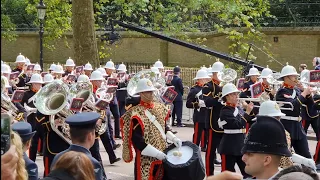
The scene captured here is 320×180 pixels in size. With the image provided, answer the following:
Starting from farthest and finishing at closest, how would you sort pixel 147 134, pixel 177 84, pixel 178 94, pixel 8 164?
pixel 178 94 < pixel 177 84 < pixel 147 134 < pixel 8 164

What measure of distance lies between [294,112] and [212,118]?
138cm

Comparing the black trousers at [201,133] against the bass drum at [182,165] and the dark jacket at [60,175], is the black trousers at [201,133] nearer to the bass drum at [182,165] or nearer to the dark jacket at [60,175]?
the bass drum at [182,165]

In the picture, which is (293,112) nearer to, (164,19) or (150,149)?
(150,149)

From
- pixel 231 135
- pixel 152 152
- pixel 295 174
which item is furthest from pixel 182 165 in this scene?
pixel 295 174

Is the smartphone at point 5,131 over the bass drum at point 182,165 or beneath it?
over

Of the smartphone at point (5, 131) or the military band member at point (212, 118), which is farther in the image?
the military band member at point (212, 118)

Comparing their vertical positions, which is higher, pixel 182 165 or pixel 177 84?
pixel 177 84

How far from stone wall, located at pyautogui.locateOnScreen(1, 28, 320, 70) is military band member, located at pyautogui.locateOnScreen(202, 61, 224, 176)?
551 inches

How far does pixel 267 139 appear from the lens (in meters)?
4.09

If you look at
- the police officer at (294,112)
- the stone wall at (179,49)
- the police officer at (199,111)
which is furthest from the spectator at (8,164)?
the stone wall at (179,49)

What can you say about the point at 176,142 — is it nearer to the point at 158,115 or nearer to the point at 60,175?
the point at 158,115

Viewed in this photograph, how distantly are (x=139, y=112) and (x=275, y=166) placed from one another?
14.4 feet

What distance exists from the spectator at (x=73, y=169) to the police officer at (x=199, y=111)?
9.57 m

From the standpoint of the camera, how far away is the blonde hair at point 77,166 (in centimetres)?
416
